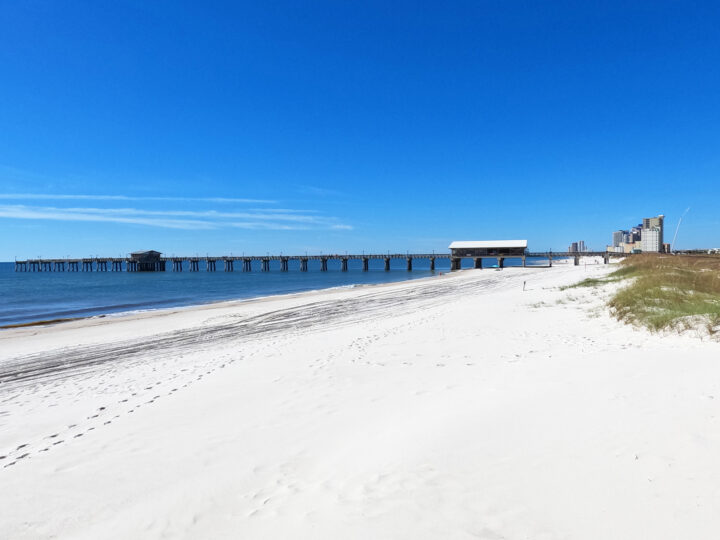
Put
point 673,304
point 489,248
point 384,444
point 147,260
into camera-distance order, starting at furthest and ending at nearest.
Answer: point 147,260 → point 489,248 → point 673,304 → point 384,444

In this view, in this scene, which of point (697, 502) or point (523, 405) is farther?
point (523, 405)

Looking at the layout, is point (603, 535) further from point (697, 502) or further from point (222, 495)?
point (222, 495)

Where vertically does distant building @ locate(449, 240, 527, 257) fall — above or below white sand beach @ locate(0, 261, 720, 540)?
above

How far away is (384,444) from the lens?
15.1 ft

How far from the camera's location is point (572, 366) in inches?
278

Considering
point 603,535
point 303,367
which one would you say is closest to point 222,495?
point 603,535

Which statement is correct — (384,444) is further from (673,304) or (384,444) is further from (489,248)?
(489,248)

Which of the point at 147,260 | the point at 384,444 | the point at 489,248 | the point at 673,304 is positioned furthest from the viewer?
the point at 147,260

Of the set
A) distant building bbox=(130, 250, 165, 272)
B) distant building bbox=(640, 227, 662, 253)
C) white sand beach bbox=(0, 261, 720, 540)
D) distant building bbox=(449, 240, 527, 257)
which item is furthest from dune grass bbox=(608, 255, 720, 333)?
distant building bbox=(130, 250, 165, 272)

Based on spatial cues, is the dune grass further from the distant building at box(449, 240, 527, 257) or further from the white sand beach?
the distant building at box(449, 240, 527, 257)

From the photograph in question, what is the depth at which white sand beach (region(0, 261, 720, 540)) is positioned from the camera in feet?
10.6

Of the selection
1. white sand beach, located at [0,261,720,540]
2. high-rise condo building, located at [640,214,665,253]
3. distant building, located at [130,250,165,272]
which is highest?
high-rise condo building, located at [640,214,665,253]

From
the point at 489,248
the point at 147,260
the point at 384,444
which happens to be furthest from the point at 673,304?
the point at 147,260

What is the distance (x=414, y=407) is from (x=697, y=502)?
10.9 feet
